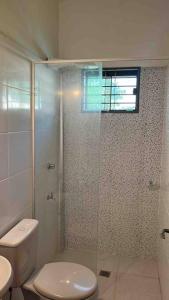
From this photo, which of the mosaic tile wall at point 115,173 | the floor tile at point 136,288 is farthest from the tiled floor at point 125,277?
the mosaic tile wall at point 115,173

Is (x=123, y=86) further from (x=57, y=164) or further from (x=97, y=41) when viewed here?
(x=57, y=164)

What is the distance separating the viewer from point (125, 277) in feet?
7.68

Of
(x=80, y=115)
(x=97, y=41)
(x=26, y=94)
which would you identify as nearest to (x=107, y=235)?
(x=80, y=115)

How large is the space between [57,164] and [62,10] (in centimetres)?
154

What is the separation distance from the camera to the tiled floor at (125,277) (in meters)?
2.11

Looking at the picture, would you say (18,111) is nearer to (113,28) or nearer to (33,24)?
(33,24)

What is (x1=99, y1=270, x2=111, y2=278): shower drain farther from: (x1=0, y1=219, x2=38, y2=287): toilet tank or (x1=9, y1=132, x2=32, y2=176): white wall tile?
(x1=9, y1=132, x2=32, y2=176): white wall tile

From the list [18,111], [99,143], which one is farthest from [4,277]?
[99,143]

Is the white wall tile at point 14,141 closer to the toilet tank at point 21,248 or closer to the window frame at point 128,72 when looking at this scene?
the toilet tank at point 21,248

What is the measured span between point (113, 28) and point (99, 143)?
1119 mm

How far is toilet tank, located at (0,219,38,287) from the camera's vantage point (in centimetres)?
146

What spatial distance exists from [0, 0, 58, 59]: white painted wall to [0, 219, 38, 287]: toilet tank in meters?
1.22

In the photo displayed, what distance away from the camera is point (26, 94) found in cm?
183

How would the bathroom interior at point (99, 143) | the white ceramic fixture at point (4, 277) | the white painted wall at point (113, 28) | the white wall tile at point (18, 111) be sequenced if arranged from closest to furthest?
the white ceramic fixture at point (4, 277)
the white wall tile at point (18, 111)
the bathroom interior at point (99, 143)
the white painted wall at point (113, 28)
